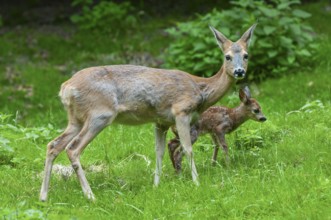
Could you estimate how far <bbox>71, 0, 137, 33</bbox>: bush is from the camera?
55.5 ft

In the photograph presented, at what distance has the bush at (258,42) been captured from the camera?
13320 millimetres

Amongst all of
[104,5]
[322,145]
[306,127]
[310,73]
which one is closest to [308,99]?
[310,73]

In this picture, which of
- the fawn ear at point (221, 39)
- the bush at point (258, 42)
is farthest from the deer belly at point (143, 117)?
the bush at point (258, 42)

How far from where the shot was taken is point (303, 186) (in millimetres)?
6629

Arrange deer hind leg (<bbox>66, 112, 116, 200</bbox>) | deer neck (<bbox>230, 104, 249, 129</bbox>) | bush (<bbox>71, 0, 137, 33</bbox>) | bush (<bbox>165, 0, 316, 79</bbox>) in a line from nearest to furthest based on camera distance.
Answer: deer hind leg (<bbox>66, 112, 116, 200</bbox>)
deer neck (<bbox>230, 104, 249, 129</bbox>)
bush (<bbox>165, 0, 316, 79</bbox>)
bush (<bbox>71, 0, 137, 33</bbox>)

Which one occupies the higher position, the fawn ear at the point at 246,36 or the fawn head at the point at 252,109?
the fawn ear at the point at 246,36

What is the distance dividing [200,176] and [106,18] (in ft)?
33.5

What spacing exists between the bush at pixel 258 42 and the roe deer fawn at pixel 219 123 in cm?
490

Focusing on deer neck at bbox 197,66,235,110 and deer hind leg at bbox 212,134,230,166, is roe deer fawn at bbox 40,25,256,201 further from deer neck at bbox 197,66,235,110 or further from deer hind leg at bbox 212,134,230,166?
deer hind leg at bbox 212,134,230,166

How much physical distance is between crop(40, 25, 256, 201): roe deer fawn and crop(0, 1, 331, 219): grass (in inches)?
12.8

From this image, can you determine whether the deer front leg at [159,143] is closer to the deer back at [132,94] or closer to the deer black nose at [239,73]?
the deer back at [132,94]

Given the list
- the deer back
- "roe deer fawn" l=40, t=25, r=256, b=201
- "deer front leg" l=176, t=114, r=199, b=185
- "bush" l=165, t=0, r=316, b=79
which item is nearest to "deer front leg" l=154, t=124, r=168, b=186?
"roe deer fawn" l=40, t=25, r=256, b=201

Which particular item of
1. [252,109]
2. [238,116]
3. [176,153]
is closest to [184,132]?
[176,153]

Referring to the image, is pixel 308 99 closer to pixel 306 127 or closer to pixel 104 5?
pixel 306 127
